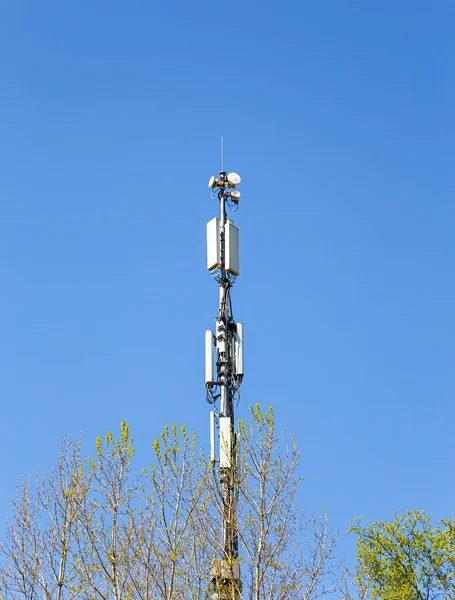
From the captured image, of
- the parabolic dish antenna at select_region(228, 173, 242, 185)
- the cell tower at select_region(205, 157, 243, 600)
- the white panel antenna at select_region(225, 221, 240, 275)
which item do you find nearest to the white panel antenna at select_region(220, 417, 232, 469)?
the cell tower at select_region(205, 157, 243, 600)

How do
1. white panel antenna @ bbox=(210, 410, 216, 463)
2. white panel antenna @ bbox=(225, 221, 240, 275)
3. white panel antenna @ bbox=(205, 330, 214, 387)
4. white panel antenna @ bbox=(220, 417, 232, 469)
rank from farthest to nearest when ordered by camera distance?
white panel antenna @ bbox=(225, 221, 240, 275)
white panel antenna @ bbox=(205, 330, 214, 387)
white panel antenna @ bbox=(210, 410, 216, 463)
white panel antenna @ bbox=(220, 417, 232, 469)

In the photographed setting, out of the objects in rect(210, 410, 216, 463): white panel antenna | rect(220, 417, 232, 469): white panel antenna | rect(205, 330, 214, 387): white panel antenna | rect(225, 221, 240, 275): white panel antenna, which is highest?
rect(225, 221, 240, 275): white panel antenna

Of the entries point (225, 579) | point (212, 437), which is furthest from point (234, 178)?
point (225, 579)

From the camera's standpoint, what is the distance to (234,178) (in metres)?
27.9

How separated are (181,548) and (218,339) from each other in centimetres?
901

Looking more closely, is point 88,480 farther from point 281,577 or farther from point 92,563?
point 281,577

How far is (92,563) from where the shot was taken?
17266 mm

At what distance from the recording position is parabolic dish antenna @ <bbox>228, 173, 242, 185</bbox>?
27812 mm

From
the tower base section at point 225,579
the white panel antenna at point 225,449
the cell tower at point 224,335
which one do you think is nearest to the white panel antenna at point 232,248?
the cell tower at point 224,335

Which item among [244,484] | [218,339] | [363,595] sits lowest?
[363,595]

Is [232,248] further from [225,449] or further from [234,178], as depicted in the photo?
[225,449]

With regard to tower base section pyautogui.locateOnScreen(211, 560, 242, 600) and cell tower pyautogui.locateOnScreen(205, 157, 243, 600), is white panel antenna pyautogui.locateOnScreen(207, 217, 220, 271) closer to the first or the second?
cell tower pyautogui.locateOnScreen(205, 157, 243, 600)

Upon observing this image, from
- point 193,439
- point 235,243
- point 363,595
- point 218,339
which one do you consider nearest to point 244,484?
point 193,439

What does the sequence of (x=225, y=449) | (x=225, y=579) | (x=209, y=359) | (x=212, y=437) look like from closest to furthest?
(x=225, y=579) → (x=225, y=449) → (x=212, y=437) → (x=209, y=359)
